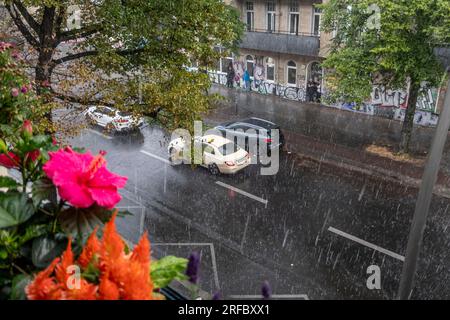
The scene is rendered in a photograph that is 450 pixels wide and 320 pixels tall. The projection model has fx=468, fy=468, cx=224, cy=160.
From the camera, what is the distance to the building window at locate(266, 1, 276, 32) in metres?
26.6

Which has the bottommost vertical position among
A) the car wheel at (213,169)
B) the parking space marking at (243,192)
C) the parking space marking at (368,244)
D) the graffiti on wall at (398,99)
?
the parking space marking at (368,244)

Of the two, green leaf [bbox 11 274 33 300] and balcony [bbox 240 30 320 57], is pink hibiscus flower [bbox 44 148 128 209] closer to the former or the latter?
green leaf [bbox 11 274 33 300]

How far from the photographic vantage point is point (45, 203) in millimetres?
2807

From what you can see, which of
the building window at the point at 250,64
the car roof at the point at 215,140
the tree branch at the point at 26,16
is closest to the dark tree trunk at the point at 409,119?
the car roof at the point at 215,140

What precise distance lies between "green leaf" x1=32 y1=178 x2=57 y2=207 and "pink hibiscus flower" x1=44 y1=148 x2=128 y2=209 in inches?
5.2

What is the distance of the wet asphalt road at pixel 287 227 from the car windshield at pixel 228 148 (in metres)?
0.97

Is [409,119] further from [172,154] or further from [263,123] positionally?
[172,154]

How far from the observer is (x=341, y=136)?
840 inches

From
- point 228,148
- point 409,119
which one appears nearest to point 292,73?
point 409,119

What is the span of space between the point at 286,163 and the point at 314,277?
7690mm

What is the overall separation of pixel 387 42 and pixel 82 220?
15241 millimetres

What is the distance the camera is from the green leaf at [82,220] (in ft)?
8.05

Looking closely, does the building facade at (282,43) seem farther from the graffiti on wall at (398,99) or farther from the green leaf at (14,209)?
the green leaf at (14,209)

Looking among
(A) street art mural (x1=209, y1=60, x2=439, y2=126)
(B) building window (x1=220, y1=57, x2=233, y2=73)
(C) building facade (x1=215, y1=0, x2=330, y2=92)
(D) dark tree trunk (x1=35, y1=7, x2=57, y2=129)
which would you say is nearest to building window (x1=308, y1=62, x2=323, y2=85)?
(C) building facade (x1=215, y1=0, x2=330, y2=92)
